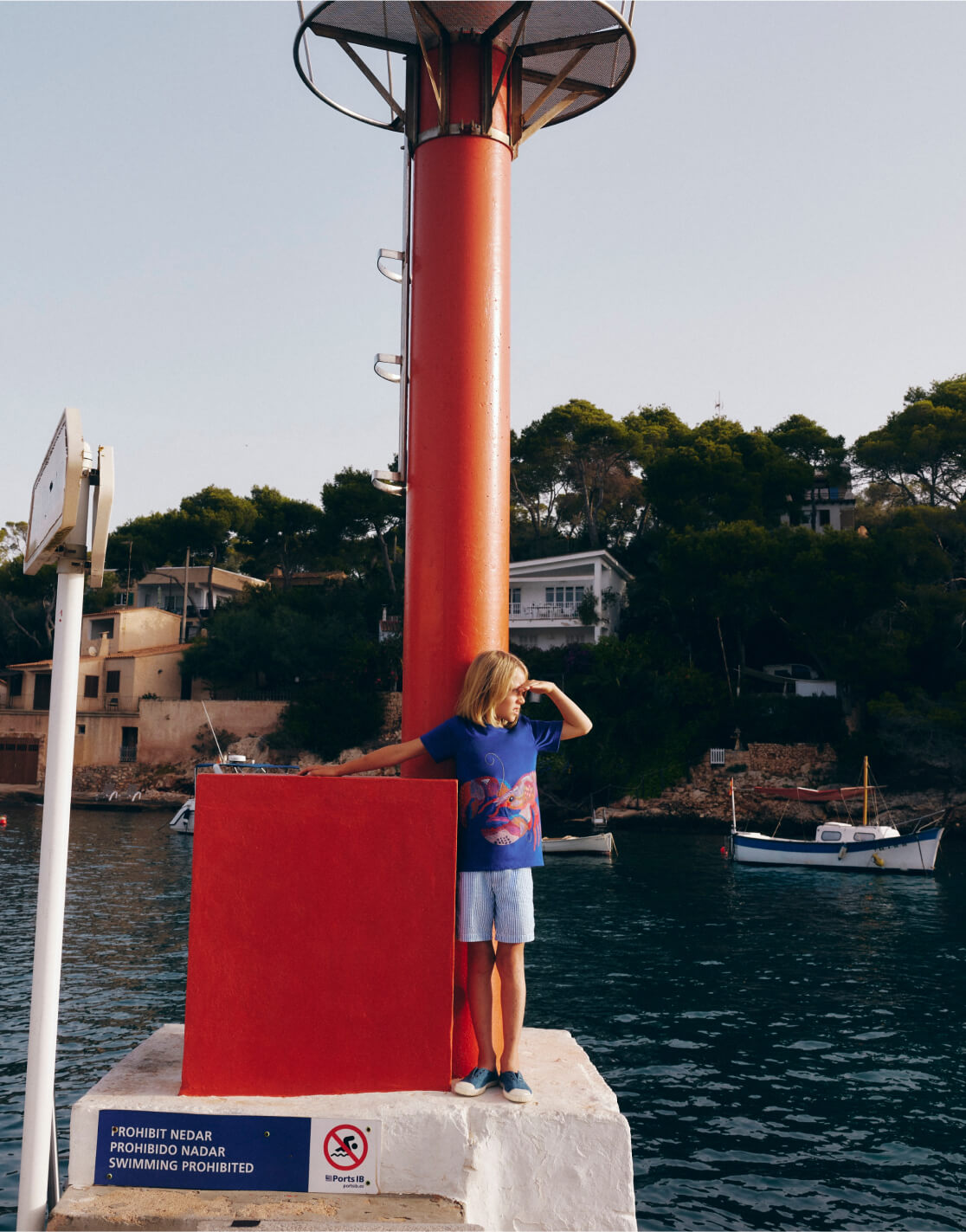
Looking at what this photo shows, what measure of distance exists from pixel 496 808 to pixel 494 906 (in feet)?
1.36

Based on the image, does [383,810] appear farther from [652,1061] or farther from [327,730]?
[327,730]

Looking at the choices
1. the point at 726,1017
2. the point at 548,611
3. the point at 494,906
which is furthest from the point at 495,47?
the point at 548,611

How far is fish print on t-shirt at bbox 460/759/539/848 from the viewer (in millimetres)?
4219

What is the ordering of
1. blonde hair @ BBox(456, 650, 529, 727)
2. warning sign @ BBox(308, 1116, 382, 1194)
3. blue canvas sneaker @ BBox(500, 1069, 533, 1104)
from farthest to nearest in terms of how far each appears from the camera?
blonde hair @ BBox(456, 650, 529, 727)
blue canvas sneaker @ BBox(500, 1069, 533, 1104)
warning sign @ BBox(308, 1116, 382, 1194)

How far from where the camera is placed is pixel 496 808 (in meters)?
4.23

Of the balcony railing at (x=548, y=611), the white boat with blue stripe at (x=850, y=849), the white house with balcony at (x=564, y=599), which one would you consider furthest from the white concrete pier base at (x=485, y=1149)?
the balcony railing at (x=548, y=611)

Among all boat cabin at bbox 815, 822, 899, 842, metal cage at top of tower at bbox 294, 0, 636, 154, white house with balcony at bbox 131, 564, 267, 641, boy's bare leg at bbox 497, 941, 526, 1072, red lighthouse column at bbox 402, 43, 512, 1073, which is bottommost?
boat cabin at bbox 815, 822, 899, 842

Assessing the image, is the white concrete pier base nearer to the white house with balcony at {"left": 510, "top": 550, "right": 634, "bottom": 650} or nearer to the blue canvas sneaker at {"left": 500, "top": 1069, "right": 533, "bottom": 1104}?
the blue canvas sneaker at {"left": 500, "top": 1069, "right": 533, "bottom": 1104}

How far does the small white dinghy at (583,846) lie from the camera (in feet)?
104

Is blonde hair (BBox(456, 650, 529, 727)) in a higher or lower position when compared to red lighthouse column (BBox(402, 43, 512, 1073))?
lower

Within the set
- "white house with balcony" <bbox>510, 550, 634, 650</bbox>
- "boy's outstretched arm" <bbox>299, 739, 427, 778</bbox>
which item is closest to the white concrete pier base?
"boy's outstretched arm" <bbox>299, 739, 427, 778</bbox>

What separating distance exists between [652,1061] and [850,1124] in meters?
2.48

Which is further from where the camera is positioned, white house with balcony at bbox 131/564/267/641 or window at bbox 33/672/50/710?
white house with balcony at bbox 131/564/267/641

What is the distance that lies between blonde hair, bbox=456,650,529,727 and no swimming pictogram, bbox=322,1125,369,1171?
64.8 inches
